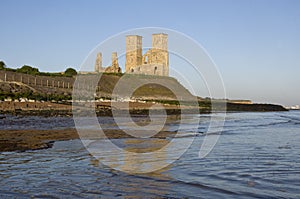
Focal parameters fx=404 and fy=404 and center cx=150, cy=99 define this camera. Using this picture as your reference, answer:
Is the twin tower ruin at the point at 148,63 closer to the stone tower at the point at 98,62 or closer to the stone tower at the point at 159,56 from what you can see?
the stone tower at the point at 159,56

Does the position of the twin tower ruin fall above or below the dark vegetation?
above

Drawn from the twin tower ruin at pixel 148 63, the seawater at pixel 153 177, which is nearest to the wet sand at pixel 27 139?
the seawater at pixel 153 177

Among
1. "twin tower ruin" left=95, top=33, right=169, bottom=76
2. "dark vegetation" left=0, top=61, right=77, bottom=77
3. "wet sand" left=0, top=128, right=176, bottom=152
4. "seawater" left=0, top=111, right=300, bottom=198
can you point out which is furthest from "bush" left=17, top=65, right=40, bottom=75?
"seawater" left=0, top=111, right=300, bottom=198

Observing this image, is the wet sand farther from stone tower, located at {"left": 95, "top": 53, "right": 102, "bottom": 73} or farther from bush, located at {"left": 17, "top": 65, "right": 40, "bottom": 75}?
stone tower, located at {"left": 95, "top": 53, "right": 102, "bottom": 73}

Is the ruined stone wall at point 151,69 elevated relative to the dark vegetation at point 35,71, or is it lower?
elevated

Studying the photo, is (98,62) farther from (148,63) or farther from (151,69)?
(151,69)

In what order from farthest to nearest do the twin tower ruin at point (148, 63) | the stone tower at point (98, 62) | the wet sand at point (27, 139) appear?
the twin tower ruin at point (148, 63) → the stone tower at point (98, 62) → the wet sand at point (27, 139)

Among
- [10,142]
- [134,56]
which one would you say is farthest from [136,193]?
[134,56]

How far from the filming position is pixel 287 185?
7.27 metres

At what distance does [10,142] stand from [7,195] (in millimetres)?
6537

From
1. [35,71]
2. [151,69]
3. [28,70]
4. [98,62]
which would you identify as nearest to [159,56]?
[151,69]

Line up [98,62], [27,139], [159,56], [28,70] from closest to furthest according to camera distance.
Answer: [27,139] < [28,70] < [98,62] < [159,56]

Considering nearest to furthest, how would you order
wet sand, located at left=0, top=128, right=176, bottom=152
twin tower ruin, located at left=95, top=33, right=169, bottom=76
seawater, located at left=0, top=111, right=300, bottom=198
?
seawater, located at left=0, top=111, right=300, bottom=198, wet sand, located at left=0, top=128, right=176, bottom=152, twin tower ruin, located at left=95, top=33, right=169, bottom=76

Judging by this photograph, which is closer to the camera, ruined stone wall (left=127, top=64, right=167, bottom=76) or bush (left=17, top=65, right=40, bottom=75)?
bush (left=17, top=65, right=40, bottom=75)
